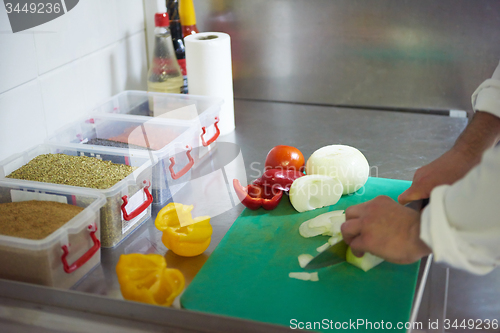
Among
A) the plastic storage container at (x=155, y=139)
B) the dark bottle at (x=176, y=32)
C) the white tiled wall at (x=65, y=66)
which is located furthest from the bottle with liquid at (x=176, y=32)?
the plastic storage container at (x=155, y=139)

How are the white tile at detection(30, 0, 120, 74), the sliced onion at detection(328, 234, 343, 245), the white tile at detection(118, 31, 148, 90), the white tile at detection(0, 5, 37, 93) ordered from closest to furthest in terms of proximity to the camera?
the sliced onion at detection(328, 234, 343, 245), the white tile at detection(0, 5, 37, 93), the white tile at detection(30, 0, 120, 74), the white tile at detection(118, 31, 148, 90)

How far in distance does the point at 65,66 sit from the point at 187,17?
0.44 metres

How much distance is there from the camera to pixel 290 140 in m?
1.33

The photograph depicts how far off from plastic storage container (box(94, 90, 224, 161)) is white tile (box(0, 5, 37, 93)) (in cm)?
24

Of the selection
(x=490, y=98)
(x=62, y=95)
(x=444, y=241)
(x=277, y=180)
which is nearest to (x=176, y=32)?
(x=62, y=95)

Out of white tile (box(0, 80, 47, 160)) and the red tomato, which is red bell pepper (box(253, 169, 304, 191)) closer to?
the red tomato

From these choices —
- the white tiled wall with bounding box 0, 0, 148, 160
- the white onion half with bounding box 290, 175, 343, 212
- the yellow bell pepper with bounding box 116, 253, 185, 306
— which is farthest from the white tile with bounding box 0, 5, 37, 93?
the white onion half with bounding box 290, 175, 343, 212

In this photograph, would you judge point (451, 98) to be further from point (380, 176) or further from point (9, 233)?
point (9, 233)

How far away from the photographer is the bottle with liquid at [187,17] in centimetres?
140

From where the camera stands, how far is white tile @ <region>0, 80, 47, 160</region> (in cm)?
96

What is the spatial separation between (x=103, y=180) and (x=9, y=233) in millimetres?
194

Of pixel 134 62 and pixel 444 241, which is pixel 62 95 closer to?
pixel 134 62

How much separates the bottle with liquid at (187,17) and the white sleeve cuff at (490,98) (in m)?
0.84

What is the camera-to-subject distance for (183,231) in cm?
83
